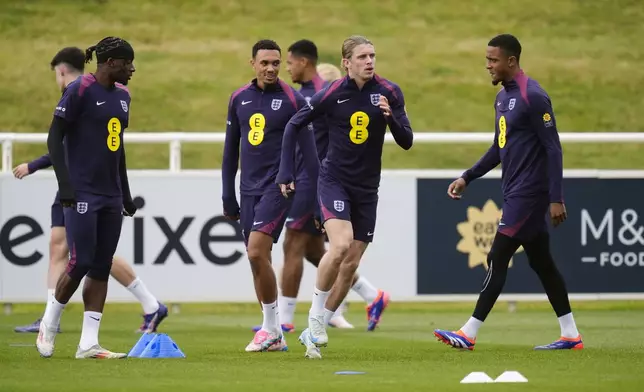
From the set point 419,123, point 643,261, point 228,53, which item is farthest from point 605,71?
point 643,261

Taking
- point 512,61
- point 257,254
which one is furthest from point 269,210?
point 512,61

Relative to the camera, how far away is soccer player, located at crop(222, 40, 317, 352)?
42.6 ft

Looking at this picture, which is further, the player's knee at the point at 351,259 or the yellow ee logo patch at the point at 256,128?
the yellow ee logo patch at the point at 256,128

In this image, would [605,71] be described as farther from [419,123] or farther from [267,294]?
[267,294]

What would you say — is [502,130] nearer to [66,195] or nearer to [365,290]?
[66,195]

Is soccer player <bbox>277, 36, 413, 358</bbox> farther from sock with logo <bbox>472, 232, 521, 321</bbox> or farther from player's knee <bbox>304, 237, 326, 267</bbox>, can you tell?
player's knee <bbox>304, 237, 326, 267</bbox>

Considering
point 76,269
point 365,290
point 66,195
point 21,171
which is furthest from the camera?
point 365,290

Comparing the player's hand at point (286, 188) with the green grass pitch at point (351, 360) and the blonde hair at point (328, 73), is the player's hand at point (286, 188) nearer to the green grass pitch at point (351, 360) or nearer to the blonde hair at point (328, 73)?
the green grass pitch at point (351, 360)

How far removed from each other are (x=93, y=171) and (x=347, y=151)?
1.87m

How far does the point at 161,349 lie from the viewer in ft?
40.9

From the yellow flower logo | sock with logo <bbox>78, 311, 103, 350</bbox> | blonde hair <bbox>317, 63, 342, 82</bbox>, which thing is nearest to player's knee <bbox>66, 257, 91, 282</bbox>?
sock with logo <bbox>78, 311, 103, 350</bbox>

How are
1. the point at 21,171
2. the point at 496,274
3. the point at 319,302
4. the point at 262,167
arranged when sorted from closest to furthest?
the point at 319,302
the point at 496,274
the point at 262,167
the point at 21,171

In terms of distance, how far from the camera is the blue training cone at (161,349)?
12391 millimetres

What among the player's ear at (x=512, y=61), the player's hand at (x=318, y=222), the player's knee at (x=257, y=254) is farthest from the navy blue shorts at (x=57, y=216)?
the player's ear at (x=512, y=61)
